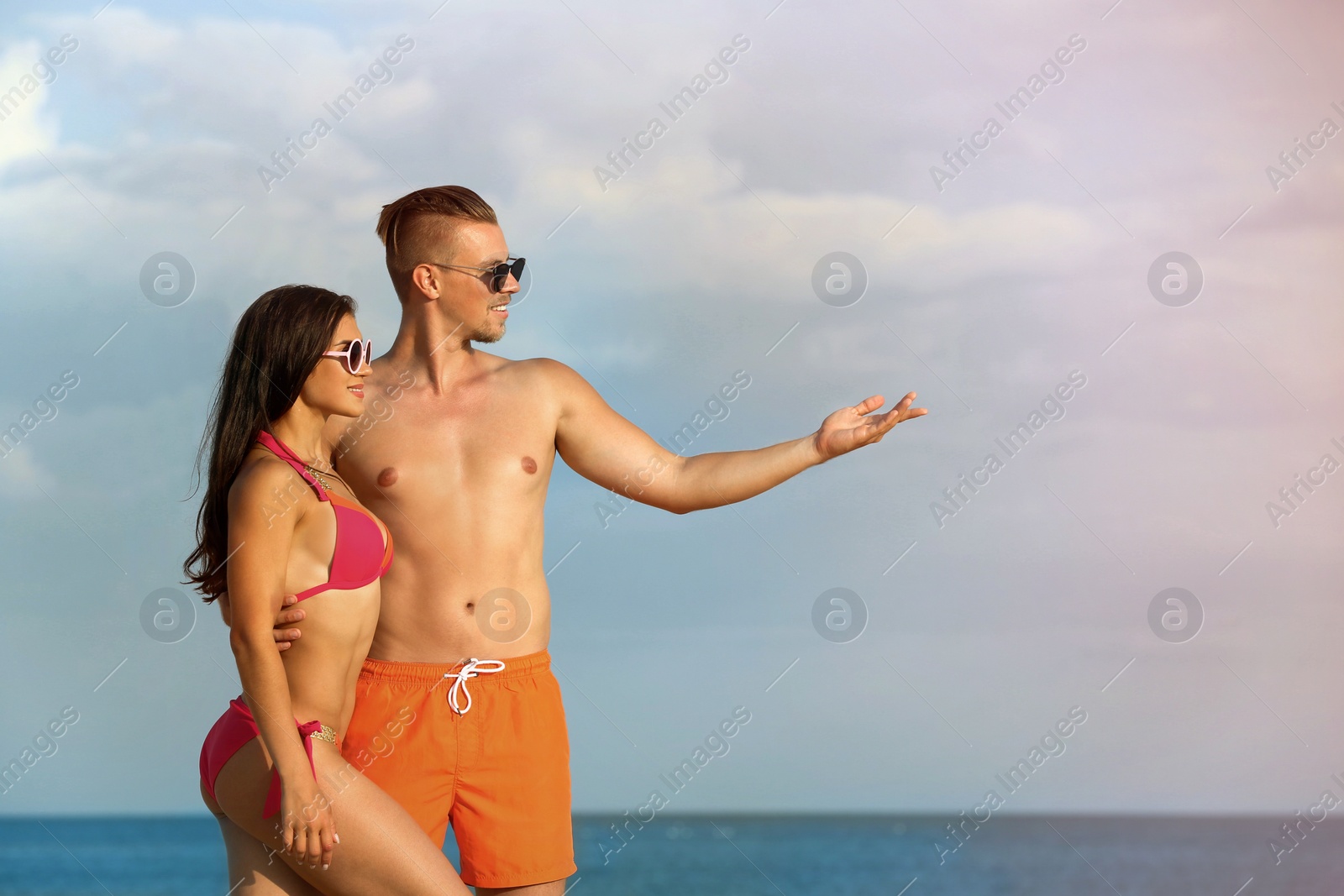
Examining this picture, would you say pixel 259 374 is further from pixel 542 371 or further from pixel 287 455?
pixel 542 371

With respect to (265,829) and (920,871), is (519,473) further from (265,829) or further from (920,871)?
(920,871)

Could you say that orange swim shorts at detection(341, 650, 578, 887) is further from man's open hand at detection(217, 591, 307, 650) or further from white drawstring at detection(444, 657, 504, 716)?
man's open hand at detection(217, 591, 307, 650)

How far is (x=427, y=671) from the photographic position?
12.9ft

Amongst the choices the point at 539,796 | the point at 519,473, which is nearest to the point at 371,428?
the point at 519,473

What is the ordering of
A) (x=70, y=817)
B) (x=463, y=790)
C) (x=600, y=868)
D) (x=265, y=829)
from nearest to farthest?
(x=265, y=829) → (x=463, y=790) → (x=600, y=868) → (x=70, y=817)

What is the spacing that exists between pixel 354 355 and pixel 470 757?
128 cm

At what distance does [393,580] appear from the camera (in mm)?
3965

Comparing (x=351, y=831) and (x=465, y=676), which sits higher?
(x=465, y=676)

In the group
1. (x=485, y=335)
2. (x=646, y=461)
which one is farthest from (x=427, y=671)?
(x=485, y=335)

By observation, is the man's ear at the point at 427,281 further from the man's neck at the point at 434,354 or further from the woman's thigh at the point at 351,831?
the woman's thigh at the point at 351,831

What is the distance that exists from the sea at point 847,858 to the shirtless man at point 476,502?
1659 centimetres

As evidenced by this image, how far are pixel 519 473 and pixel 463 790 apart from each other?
3.09 ft

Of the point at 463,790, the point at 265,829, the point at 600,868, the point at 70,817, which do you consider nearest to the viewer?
the point at 265,829

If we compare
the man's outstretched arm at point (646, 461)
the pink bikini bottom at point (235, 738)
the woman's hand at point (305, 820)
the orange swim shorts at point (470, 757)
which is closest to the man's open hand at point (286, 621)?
the pink bikini bottom at point (235, 738)
